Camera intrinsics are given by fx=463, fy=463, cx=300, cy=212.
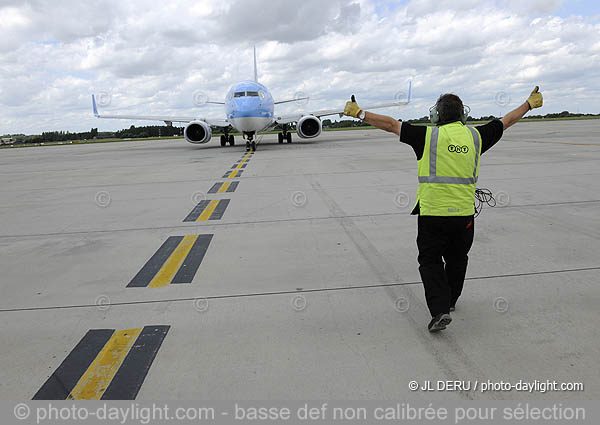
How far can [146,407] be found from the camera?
8.34ft

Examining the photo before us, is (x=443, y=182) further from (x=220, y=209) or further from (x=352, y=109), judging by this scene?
(x=220, y=209)

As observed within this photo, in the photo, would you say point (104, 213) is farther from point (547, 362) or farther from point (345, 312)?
point (547, 362)

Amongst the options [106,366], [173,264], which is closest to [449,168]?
[106,366]

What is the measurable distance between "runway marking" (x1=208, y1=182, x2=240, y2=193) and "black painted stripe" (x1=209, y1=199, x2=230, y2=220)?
1283 mm

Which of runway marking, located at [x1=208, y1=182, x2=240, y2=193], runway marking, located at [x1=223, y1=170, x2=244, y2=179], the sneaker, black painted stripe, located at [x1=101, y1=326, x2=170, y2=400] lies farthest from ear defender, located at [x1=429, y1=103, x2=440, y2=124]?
runway marking, located at [x1=223, y1=170, x2=244, y2=179]

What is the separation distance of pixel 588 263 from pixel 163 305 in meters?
4.14

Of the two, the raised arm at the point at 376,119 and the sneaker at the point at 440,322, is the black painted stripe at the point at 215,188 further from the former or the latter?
the sneaker at the point at 440,322

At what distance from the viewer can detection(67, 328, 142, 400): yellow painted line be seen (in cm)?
270

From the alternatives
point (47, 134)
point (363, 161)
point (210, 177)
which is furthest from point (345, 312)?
point (47, 134)

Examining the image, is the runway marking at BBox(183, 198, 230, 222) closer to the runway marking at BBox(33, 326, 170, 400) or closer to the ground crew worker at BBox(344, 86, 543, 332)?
the runway marking at BBox(33, 326, 170, 400)

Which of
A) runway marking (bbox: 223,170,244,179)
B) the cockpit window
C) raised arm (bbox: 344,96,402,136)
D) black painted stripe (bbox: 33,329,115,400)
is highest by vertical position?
the cockpit window

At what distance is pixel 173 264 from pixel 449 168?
314 centimetres

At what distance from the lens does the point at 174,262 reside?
5.16 m

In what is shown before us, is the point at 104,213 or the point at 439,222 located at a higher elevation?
the point at 439,222
